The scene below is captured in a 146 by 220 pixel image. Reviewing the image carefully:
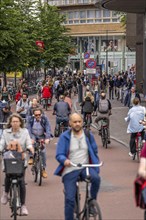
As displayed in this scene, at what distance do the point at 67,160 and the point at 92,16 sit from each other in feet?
317

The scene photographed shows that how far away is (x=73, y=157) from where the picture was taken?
909 centimetres

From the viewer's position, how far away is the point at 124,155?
1917 cm

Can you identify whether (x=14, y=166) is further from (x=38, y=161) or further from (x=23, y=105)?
(x=23, y=105)

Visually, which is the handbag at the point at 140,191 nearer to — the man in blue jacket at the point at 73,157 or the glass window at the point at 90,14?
the man in blue jacket at the point at 73,157

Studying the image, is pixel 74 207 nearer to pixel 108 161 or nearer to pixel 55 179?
pixel 55 179

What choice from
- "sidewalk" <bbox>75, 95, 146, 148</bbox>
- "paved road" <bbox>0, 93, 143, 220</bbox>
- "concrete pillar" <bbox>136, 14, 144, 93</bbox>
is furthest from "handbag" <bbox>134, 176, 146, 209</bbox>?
"concrete pillar" <bbox>136, 14, 144, 93</bbox>

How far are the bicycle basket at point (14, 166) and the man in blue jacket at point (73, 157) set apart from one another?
1017 millimetres

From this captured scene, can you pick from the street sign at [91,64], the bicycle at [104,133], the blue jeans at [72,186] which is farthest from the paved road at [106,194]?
the street sign at [91,64]

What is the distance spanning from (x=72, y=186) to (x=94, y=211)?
21.5 inches

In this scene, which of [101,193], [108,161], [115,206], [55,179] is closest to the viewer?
[115,206]

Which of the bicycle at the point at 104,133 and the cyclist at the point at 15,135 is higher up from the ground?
the cyclist at the point at 15,135

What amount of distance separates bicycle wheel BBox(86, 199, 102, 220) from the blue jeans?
27cm

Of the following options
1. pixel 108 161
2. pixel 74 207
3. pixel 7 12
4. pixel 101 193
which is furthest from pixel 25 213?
pixel 7 12

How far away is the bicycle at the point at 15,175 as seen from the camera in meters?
9.91
